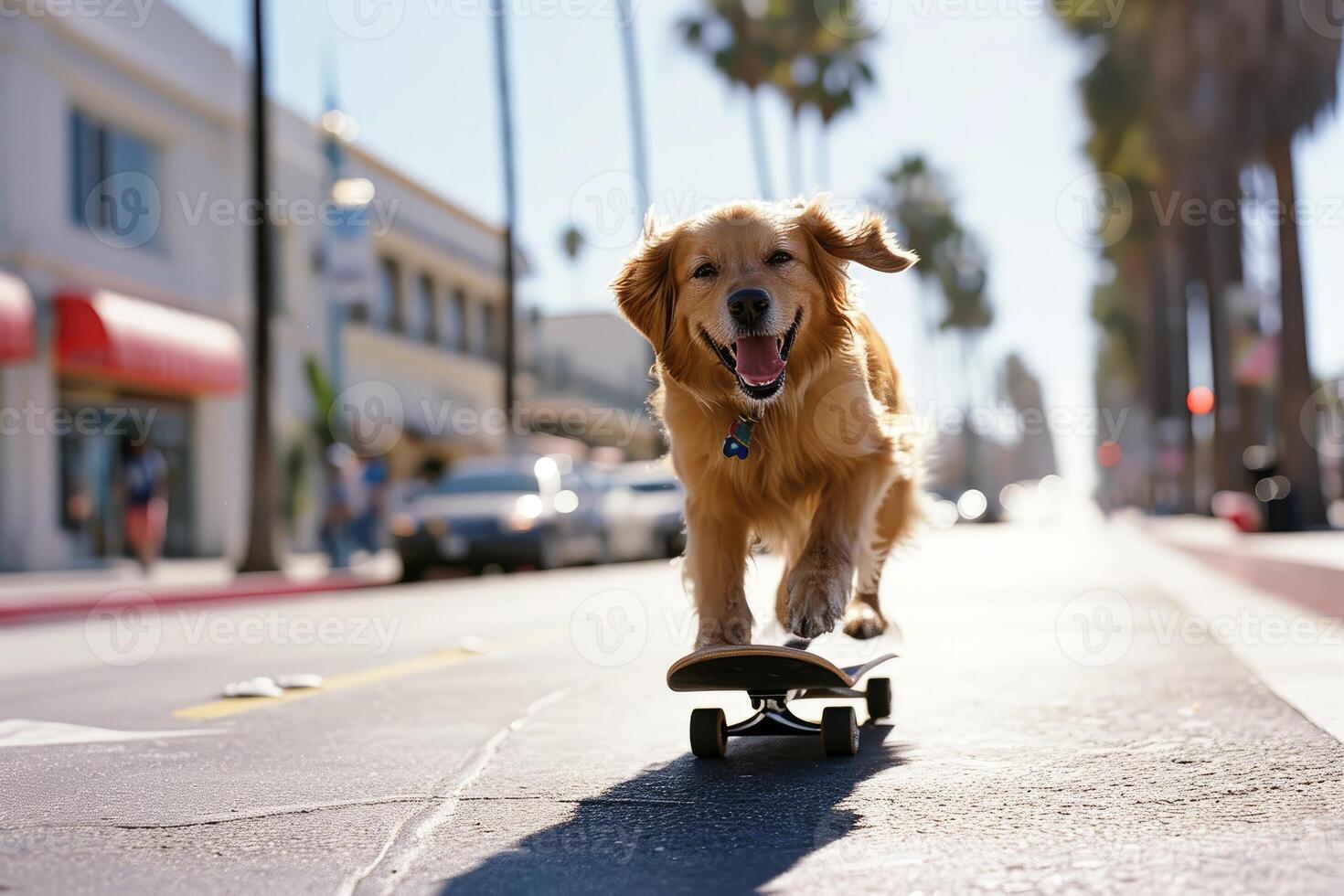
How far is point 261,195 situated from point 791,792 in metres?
16.5

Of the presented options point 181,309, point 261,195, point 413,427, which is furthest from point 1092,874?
point 413,427

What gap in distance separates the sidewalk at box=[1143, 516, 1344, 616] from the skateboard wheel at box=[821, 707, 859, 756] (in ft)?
20.0

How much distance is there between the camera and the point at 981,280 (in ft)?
259

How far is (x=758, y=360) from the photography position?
5.09 meters

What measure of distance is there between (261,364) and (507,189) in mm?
11886

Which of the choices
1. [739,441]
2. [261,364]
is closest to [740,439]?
[739,441]

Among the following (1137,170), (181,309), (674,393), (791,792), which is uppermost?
(1137,170)

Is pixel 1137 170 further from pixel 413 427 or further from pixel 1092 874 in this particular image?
pixel 1092 874

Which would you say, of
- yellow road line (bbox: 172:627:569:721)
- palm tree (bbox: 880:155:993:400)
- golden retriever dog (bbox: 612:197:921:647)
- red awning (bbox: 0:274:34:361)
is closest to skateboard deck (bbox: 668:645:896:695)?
golden retriever dog (bbox: 612:197:921:647)

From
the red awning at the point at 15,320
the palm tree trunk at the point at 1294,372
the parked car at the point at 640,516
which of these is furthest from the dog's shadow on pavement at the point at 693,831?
the palm tree trunk at the point at 1294,372

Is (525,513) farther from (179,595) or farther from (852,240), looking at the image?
(852,240)

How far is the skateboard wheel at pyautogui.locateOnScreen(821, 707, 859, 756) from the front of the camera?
493cm

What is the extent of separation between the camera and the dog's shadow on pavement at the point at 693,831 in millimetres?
3355

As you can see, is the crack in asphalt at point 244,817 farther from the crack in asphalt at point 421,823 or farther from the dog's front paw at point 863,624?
the dog's front paw at point 863,624
